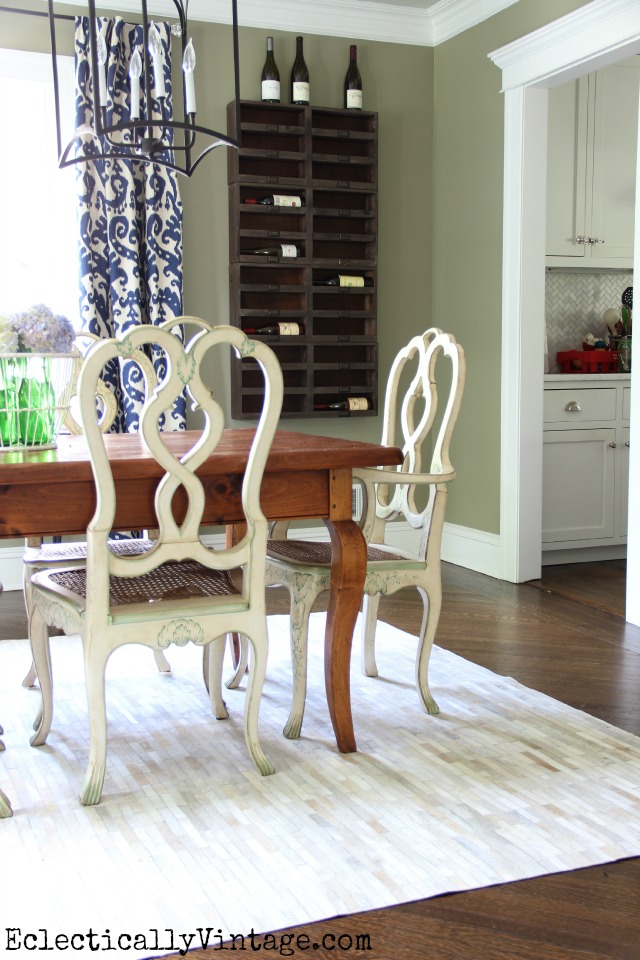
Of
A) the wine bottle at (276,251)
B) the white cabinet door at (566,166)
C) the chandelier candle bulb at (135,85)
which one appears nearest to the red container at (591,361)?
the white cabinet door at (566,166)

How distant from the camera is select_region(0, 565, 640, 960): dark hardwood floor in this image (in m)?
1.80

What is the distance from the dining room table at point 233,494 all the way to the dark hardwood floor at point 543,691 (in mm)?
832

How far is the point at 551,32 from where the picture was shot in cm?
439

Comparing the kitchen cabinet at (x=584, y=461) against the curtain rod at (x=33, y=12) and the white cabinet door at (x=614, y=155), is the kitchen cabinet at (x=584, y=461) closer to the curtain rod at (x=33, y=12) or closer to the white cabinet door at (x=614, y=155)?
the white cabinet door at (x=614, y=155)

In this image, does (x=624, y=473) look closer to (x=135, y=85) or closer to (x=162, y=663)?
(x=162, y=663)

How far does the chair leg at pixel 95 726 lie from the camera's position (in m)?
2.34

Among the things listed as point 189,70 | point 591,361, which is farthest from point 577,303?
point 189,70

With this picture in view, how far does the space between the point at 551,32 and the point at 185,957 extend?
3.99 metres

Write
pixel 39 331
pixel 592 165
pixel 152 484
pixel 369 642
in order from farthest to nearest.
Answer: pixel 592 165 → pixel 369 642 → pixel 39 331 → pixel 152 484

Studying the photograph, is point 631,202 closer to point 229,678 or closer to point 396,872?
point 229,678

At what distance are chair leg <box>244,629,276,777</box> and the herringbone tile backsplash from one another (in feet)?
11.9

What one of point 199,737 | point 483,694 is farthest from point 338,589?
point 483,694

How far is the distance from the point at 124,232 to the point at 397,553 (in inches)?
95.6

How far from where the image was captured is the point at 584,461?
520 centimetres
